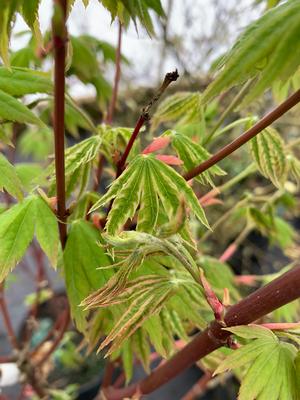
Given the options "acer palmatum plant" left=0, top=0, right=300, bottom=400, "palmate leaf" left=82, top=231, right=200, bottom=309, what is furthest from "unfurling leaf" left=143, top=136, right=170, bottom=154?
"palmate leaf" left=82, top=231, right=200, bottom=309

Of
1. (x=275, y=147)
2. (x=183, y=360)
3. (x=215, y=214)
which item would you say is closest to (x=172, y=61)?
(x=215, y=214)

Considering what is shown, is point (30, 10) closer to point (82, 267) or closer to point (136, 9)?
point (136, 9)

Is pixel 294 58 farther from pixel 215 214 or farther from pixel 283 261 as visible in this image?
pixel 283 261

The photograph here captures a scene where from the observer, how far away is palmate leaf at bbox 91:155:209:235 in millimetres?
424

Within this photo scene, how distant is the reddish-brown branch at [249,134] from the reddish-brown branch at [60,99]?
141 mm

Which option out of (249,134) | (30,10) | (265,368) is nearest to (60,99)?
(30,10)

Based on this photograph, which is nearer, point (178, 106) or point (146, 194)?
point (146, 194)

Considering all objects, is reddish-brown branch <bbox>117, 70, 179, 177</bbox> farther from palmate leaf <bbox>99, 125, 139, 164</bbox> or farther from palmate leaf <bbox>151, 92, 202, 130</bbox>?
palmate leaf <bbox>151, 92, 202, 130</bbox>

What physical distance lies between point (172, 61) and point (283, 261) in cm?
115

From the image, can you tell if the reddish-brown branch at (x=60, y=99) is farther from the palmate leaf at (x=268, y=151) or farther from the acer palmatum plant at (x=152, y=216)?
the palmate leaf at (x=268, y=151)

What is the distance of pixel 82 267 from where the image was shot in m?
0.51

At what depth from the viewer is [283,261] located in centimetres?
228

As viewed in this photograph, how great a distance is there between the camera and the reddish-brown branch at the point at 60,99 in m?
0.33

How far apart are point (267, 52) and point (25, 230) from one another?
30cm
